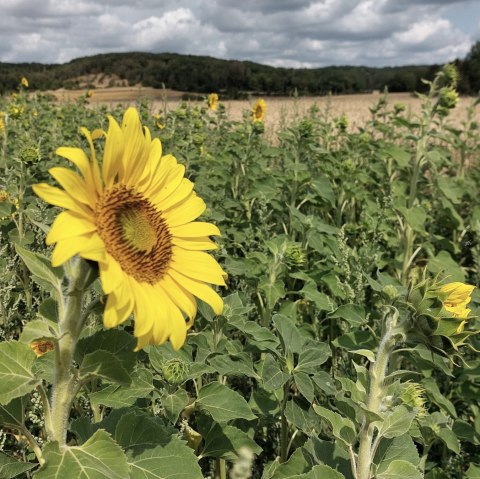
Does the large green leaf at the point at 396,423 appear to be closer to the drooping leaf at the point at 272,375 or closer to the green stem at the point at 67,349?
the drooping leaf at the point at 272,375

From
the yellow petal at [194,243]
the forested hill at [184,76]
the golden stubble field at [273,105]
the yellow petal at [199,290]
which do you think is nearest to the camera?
the yellow petal at [199,290]

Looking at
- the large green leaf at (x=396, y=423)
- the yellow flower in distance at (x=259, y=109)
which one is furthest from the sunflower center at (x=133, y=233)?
the yellow flower in distance at (x=259, y=109)

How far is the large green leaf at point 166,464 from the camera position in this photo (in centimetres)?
113

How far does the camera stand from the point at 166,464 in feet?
3.77

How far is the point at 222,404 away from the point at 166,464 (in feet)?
1.41

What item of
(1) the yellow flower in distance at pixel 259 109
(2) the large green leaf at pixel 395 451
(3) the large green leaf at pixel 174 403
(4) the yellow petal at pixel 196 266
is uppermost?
(1) the yellow flower in distance at pixel 259 109

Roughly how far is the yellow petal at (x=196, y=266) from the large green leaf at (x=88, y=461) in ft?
1.24

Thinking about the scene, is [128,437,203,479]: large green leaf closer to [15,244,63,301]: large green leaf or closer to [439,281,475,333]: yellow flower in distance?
[15,244,63,301]: large green leaf

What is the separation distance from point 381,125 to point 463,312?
4.15 meters

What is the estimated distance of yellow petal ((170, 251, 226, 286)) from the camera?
1170 mm

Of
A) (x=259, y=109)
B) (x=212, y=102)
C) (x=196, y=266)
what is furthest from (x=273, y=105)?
(x=196, y=266)

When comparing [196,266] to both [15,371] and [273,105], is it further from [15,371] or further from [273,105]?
[273,105]

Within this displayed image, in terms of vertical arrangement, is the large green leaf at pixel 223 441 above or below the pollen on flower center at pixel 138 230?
below

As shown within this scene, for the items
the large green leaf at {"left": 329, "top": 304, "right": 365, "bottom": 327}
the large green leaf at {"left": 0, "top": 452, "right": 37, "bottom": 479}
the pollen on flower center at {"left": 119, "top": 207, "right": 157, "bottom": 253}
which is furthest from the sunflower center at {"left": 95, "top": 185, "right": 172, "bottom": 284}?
the large green leaf at {"left": 329, "top": 304, "right": 365, "bottom": 327}
